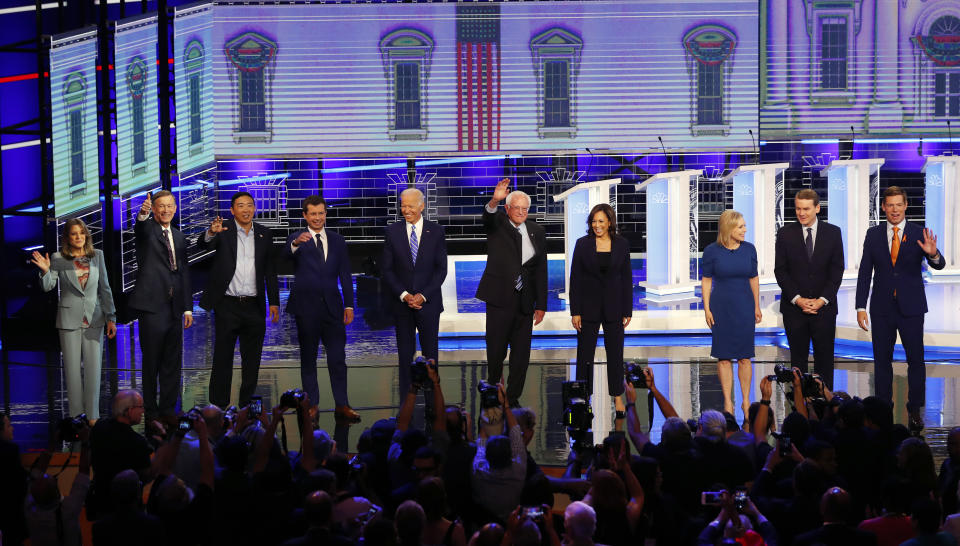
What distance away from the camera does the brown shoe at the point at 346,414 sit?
6017 millimetres

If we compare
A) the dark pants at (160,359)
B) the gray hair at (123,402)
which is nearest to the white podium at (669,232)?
the dark pants at (160,359)

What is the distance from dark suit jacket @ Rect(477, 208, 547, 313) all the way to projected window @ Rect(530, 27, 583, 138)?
35.3 ft

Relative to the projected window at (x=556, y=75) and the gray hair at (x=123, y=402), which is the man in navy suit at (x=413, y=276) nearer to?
the gray hair at (x=123, y=402)

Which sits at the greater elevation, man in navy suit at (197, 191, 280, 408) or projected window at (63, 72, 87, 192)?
projected window at (63, 72, 87, 192)

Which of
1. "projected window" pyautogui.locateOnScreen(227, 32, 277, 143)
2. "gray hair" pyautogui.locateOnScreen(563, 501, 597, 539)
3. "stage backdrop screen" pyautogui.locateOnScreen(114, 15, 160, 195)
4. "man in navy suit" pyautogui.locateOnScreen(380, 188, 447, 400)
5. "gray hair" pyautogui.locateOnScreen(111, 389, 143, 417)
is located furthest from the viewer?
"projected window" pyautogui.locateOnScreen(227, 32, 277, 143)

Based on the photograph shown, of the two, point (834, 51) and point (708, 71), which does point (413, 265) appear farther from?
point (834, 51)

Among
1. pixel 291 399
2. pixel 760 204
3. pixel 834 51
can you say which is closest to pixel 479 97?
pixel 834 51

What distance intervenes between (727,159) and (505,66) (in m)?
3.97

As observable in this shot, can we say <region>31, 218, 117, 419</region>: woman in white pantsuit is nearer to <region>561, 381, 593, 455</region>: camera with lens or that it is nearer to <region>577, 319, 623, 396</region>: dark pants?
<region>577, 319, 623, 396</region>: dark pants

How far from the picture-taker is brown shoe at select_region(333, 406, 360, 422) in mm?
6017

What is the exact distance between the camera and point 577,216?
35.0 feet

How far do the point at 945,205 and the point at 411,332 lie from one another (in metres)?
6.69

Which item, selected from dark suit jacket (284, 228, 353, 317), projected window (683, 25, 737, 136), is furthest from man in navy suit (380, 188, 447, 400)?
projected window (683, 25, 737, 136)

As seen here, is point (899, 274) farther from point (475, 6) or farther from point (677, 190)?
point (475, 6)
